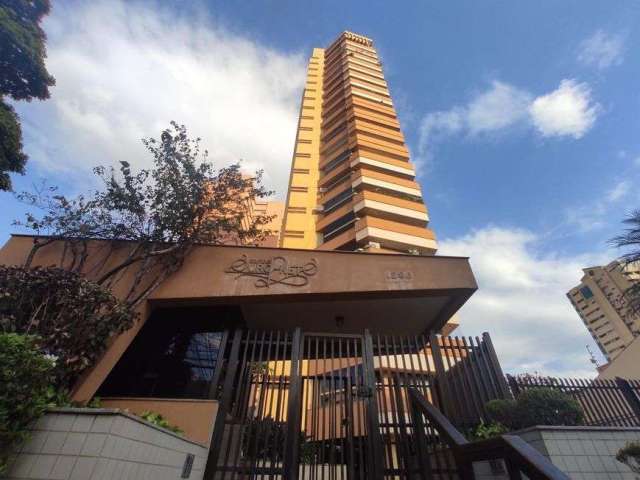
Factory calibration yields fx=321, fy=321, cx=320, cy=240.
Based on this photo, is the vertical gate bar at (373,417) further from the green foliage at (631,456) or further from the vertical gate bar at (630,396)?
the vertical gate bar at (630,396)

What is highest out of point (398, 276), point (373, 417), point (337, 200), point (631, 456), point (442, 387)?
point (337, 200)

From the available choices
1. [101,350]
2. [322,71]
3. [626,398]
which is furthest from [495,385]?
[322,71]

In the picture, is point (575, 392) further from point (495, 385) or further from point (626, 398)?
point (495, 385)

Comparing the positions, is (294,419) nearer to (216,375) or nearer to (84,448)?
(216,375)

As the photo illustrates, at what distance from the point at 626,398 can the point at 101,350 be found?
1200 centimetres

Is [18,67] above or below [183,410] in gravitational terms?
above

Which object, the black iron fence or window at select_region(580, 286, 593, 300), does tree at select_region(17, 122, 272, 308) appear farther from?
window at select_region(580, 286, 593, 300)

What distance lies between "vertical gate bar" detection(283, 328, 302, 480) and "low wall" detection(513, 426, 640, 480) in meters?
3.70

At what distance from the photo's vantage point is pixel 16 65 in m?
10.6

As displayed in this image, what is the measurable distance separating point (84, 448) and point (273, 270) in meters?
4.52

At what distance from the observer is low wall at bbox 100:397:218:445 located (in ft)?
18.2

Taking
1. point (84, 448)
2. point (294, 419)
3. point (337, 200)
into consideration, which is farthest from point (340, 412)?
point (337, 200)

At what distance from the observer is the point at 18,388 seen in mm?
3137

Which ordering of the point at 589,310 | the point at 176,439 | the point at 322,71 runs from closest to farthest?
the point at 176,439 < the point at 322,71 < the point at 589,310
